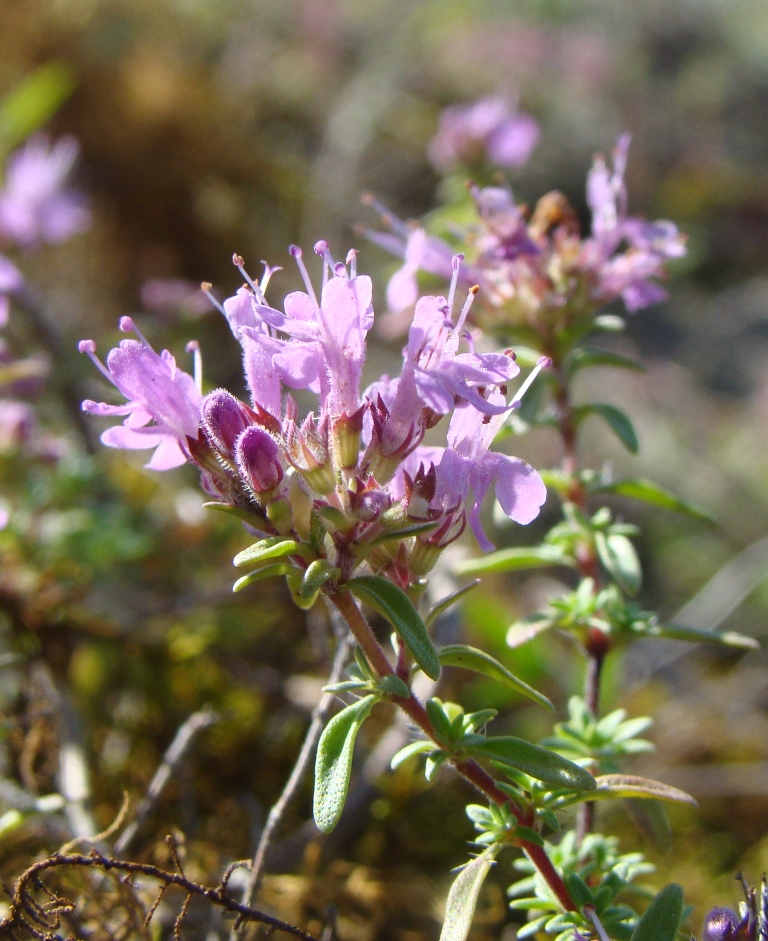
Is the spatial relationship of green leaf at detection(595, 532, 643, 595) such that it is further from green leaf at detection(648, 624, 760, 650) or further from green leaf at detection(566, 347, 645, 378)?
green leaf at detection(566, 347, 645, 378)

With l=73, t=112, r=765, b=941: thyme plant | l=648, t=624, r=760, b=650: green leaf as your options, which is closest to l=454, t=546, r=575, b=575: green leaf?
l=648, t=624, r=760, b=650: green leaf

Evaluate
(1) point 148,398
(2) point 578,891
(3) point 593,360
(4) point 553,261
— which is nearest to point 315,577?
(1) point 148,398

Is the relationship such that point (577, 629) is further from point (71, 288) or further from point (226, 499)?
point (71, 288)

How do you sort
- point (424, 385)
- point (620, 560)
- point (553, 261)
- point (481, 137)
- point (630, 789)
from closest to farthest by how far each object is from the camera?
1. point (424, 385)
2. point (630, 789)
3. point (620, 560)
4. point (553, 261)
5. point (481, 137)

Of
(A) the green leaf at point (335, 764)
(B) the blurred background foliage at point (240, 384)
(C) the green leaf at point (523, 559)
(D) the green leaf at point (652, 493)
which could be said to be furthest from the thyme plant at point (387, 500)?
(B) the blurred background foliage at point (240, 384)

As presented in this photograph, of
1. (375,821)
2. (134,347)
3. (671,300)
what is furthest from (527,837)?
(671,300)

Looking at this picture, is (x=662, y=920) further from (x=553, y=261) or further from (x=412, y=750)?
(x=553, y=261)
